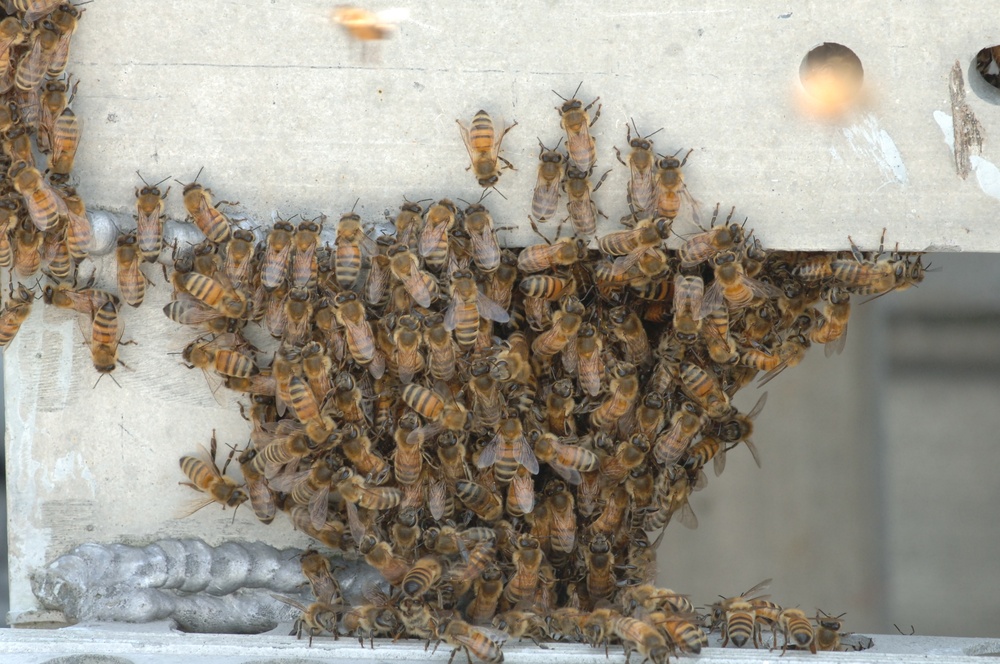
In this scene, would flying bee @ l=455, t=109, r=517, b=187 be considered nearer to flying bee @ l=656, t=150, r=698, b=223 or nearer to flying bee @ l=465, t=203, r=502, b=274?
flying bee @ l=465, t=203, r=502, b=274

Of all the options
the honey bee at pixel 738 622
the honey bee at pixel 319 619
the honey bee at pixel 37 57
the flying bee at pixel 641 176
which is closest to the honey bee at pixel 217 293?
the honey bee at pixel 37 57

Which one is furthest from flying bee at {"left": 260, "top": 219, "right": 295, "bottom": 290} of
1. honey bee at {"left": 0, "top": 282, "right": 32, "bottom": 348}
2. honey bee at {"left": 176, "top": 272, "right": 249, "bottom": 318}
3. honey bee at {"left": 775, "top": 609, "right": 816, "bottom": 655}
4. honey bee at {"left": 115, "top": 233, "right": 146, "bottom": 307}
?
honey bee at {"left": 775, "top": 609, "right": 816, "bottom": 655}

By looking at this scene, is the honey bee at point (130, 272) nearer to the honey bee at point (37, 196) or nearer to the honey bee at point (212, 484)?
the honey bee at point (37, 196)

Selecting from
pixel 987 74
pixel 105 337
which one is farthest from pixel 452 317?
pixel 987 74

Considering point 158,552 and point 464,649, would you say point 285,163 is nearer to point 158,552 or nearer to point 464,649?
point 158,552

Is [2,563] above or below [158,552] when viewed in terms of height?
below

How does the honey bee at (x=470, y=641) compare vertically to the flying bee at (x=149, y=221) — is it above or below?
below

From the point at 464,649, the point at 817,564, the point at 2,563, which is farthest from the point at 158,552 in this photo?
the point at 817,564
